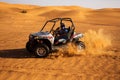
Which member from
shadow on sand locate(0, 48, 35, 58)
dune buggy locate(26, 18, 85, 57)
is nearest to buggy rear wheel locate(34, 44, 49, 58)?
dune buggy locate(26, 18, 85, 57)

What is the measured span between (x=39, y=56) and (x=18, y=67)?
71.6 inches

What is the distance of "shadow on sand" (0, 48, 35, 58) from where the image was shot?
12883 millimetres

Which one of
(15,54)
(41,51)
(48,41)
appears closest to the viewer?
(41,51)

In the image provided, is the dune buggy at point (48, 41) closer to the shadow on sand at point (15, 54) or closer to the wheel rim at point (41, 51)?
the wheel rim at point (41, 51)

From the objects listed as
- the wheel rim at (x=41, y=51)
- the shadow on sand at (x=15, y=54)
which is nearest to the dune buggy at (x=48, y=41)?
the wheel rim at (x=41, y=51)

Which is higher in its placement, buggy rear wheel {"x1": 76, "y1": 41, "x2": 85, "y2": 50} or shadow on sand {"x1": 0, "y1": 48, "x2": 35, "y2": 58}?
buggy rear wheel {"x1": 76, "y1": 41, "x2": 85, "y2": 50}

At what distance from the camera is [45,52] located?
40.2 feet

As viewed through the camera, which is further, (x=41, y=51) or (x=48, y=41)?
(x=48, y=41)

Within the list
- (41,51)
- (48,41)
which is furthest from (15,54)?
(48,41)

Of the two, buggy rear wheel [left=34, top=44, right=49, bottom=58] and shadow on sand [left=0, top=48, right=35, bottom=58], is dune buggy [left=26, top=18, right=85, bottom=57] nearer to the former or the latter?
buggy rear wheel [left=34, top=44, right=49, bottom=58]

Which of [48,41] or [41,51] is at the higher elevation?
[48,41]

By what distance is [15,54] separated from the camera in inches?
530

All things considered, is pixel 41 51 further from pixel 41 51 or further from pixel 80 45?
pixel 80 45

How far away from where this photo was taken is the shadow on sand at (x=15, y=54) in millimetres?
12883
